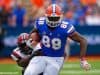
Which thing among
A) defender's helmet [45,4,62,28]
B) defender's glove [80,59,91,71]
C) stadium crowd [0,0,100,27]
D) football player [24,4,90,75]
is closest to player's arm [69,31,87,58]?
football player [24,4,90,75]

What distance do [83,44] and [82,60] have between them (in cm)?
27

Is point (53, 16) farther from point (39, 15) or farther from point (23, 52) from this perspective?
point (39, 15)

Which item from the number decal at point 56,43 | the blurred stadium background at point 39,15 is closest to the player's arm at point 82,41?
the number decal at point 56,43

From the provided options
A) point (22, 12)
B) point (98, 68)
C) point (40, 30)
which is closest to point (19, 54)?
point (40, 30)

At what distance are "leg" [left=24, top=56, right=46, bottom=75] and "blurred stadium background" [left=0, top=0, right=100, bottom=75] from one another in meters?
7.49

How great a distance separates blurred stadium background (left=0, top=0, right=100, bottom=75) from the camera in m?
16.8

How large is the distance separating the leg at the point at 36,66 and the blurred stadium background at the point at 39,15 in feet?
24.6

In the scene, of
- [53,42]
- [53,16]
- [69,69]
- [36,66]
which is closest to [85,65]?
[53,42]

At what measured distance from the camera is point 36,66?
8234 mm

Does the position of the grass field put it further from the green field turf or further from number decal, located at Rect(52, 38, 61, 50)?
number decal, located at Rect(52, 38, 61, 50)

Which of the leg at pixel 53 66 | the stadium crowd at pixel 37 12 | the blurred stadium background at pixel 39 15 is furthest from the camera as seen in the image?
the stadium crowd at pixel 37 12

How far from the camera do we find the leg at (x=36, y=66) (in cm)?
815

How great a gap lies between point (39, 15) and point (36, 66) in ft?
30.5

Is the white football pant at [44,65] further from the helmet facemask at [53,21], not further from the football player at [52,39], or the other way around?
the helmet facemask at [53,21]
